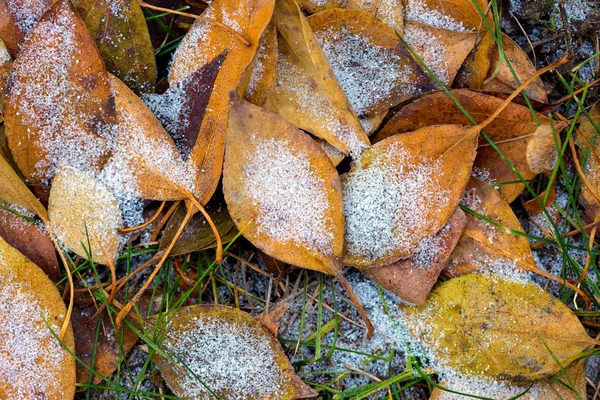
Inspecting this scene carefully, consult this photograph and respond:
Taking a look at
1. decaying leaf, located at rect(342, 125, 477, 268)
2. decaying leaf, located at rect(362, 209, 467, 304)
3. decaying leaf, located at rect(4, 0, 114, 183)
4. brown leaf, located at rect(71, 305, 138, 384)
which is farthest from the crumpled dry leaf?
decaying leaf, located at rect(362, 209, 467, 304)

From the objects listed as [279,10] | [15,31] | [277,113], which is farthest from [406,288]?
[15,31]

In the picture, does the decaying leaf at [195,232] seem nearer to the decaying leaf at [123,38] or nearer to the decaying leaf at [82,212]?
the decaying leaf at [82,212]

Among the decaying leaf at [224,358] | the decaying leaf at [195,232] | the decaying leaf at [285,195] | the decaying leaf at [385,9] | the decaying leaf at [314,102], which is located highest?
the decaying leaf at [385,9]

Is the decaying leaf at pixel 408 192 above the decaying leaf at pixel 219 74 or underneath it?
underneath

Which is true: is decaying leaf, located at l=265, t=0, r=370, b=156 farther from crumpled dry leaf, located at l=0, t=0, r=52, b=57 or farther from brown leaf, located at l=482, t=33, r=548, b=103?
crumpled dry leaf, located at l=0, t=0, r=52, b=57

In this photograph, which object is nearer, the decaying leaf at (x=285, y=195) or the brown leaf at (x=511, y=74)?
the decaying leaf at (x=285, y=195)

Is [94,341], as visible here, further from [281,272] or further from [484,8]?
[484,8]

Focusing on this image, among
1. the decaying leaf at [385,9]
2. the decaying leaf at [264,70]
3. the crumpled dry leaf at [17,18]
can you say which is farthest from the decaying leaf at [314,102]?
the crumpled dry leaf at [17,18]
